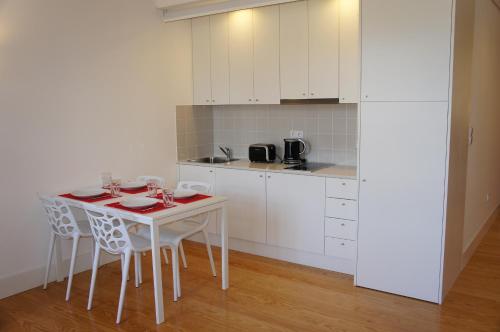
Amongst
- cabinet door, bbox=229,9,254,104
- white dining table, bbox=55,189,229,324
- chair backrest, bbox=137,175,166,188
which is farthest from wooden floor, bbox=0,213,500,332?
cabinet door, bbox=229,9,254,104

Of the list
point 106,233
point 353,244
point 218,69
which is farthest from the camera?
point 218,69

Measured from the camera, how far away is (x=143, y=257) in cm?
431

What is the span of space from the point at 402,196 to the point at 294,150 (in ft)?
4.81

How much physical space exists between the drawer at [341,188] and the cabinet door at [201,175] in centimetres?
126

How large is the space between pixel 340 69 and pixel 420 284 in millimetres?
1871

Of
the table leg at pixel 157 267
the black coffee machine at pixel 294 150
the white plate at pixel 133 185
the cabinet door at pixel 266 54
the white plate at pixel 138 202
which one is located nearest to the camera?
the table leg at pixel 157 267

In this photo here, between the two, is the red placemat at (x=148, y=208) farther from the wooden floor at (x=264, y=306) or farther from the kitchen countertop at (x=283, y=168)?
the kitchen countertop at (x=283, y=168)

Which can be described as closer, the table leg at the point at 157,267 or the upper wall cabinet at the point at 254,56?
the table leg at the point at 157,267

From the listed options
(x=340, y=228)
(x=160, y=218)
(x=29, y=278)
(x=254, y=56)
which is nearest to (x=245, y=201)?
(x=340, y=228)

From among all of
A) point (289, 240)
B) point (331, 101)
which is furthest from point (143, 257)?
point (331, 101)

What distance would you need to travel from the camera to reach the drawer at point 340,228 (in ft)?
12.5

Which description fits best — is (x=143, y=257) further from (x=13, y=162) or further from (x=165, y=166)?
(x=13, y=162)

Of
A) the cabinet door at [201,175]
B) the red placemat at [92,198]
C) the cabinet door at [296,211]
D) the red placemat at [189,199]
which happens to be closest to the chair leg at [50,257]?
the red placemat at [92,198]

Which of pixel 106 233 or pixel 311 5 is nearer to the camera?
pixel 106 233
